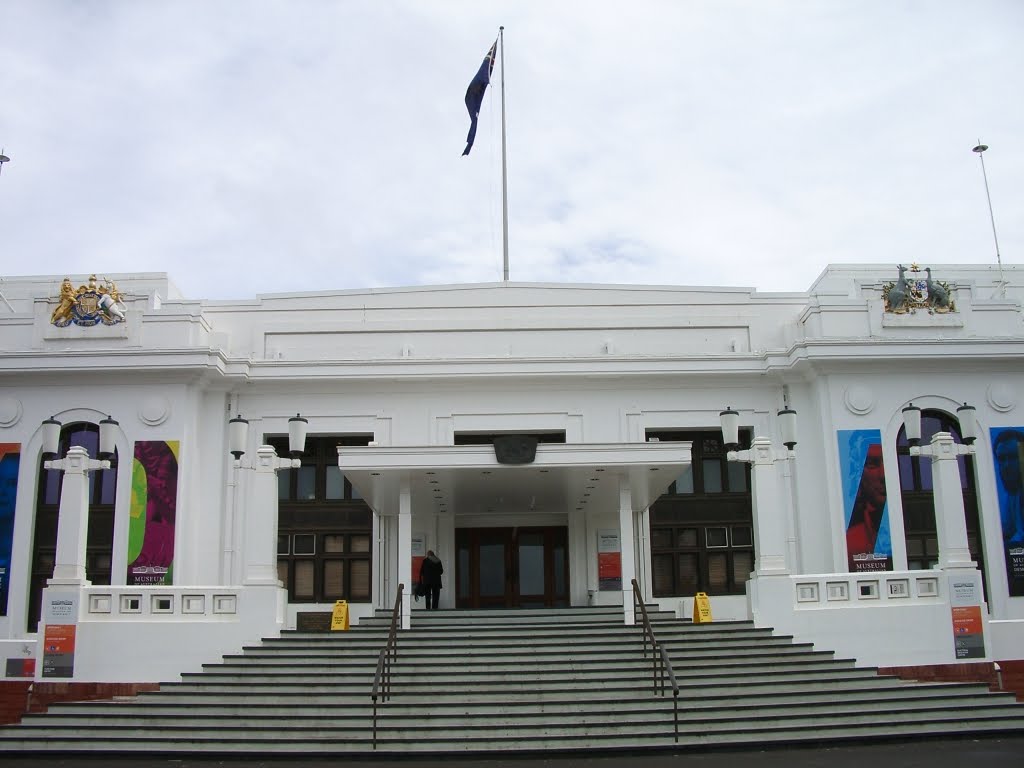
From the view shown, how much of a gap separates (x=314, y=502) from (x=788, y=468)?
37.9 ft

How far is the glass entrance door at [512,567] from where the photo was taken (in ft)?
80.4

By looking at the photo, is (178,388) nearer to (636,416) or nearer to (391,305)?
(391,305)

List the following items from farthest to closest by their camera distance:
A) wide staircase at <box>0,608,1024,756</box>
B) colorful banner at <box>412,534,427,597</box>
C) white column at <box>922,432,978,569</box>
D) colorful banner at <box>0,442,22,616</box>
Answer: colorful banner at <box>412,534,427,597</box>, colorful banner at <box>0,442,22,616</box>, white column at <box>922,432,978,569</box>, wide staircase at <box>0,608,1024,756</box>

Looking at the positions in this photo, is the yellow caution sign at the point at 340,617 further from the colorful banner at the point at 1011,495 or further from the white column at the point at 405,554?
the colorful banner at the point at 1011,495

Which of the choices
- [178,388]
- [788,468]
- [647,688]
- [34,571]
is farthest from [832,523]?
[34,571]

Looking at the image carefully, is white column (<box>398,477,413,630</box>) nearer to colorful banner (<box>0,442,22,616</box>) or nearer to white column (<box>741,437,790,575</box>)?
white column (<box>741,437,790,575</box>)

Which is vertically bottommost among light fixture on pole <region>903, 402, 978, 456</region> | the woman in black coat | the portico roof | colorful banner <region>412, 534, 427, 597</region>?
the woman in black coat

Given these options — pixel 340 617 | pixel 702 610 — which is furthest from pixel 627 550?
pixel 340 617

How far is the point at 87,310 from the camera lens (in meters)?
24.7

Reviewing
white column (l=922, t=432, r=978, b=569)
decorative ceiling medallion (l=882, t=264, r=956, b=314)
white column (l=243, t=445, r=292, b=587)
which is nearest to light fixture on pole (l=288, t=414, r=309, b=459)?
white column (l=243, t=445, r=292, b=587)

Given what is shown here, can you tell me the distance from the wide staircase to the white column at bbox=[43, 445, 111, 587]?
328 centimetres

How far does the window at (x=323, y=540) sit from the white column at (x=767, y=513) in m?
9.94

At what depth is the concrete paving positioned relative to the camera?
13.1 m

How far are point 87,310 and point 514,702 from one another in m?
15.4
